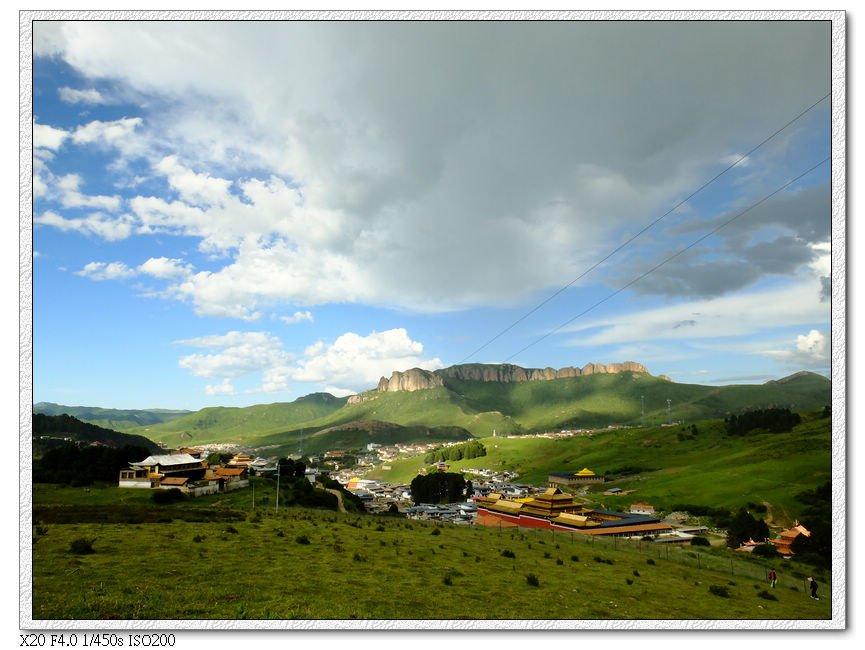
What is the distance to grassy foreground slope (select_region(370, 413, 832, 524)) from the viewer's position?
72.9 meters

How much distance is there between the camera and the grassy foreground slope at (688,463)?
2869 inches

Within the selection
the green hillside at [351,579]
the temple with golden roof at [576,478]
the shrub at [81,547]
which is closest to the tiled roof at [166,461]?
the green hillside at [351,579]

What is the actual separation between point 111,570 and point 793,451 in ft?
345

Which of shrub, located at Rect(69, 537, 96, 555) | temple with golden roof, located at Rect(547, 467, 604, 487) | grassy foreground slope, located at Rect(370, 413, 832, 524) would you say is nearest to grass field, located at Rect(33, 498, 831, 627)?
shrub, located at Rect(69, 537, 96, 555)

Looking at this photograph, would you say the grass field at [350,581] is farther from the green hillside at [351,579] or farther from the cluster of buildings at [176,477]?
the cluster of buildings at [176,477]

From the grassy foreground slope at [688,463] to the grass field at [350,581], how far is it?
15674 mm

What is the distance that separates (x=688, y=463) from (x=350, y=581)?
11125cm

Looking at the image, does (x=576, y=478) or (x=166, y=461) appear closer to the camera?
(x=166, y=461)

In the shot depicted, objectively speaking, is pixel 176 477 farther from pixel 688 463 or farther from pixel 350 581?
pixel 688 463

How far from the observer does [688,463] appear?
361 feet

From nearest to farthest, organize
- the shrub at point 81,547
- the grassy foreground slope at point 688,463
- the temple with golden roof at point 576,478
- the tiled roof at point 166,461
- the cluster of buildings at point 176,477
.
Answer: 1. the shrub at point 81,547
2. the cluster of buildings at point 176,477
3. the tiled roof at point 166,461
4. the grassy foreground slope at point 688,463
5. the temple with golden roof at point 576,478

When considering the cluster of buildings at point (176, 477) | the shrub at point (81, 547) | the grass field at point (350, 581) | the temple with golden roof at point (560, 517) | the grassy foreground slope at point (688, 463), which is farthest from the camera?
the grassy foreground slope at point (688, 463)

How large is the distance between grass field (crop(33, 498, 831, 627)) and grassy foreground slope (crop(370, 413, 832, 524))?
15674 millimetres

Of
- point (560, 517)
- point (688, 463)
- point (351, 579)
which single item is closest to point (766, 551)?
point (560, 517)
